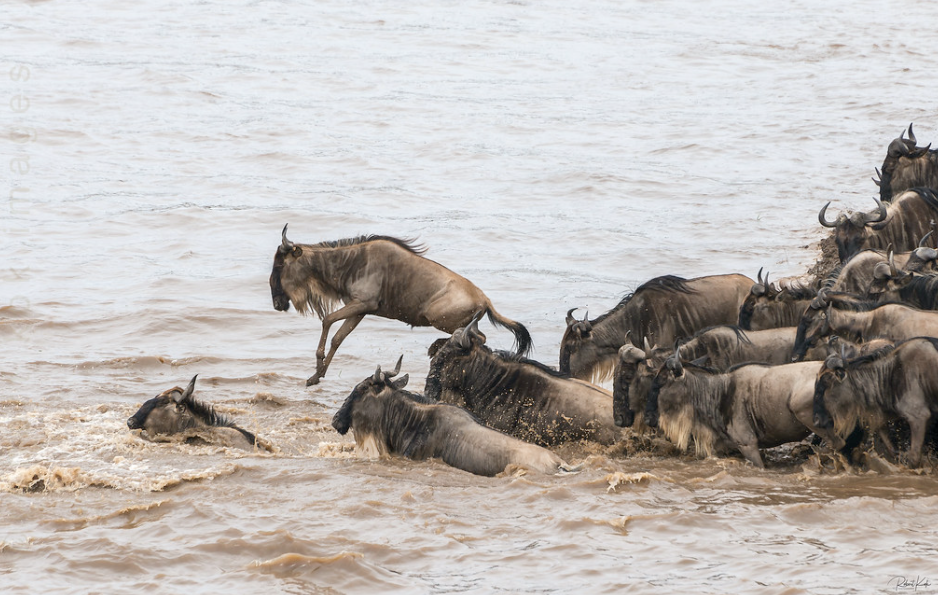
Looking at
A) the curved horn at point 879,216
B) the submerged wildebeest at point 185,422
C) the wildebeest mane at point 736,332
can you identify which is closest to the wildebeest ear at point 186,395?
the submerged wildebeest at point 185,422

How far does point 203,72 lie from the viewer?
33.2 m

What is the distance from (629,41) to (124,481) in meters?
32.2

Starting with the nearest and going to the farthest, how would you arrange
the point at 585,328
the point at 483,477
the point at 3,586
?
the point at 3,586
the point at 483,477
the point at 585,328

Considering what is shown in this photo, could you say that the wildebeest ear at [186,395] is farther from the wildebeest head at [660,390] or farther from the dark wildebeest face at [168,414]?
the wildebeest head at [660,390]

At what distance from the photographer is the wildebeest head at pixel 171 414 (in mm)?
9875

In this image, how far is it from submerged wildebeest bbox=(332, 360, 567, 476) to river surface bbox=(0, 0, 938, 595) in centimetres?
19

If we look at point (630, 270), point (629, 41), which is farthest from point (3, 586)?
point (629, 41)

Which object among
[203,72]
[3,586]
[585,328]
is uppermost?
[203,72]

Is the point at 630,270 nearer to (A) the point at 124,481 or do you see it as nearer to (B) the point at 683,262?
(B) the point at 683,262

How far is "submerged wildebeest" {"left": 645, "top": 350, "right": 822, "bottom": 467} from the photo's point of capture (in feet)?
28.6

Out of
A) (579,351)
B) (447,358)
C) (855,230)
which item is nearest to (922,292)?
(855,230)

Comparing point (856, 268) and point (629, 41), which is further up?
point (629, 41)
